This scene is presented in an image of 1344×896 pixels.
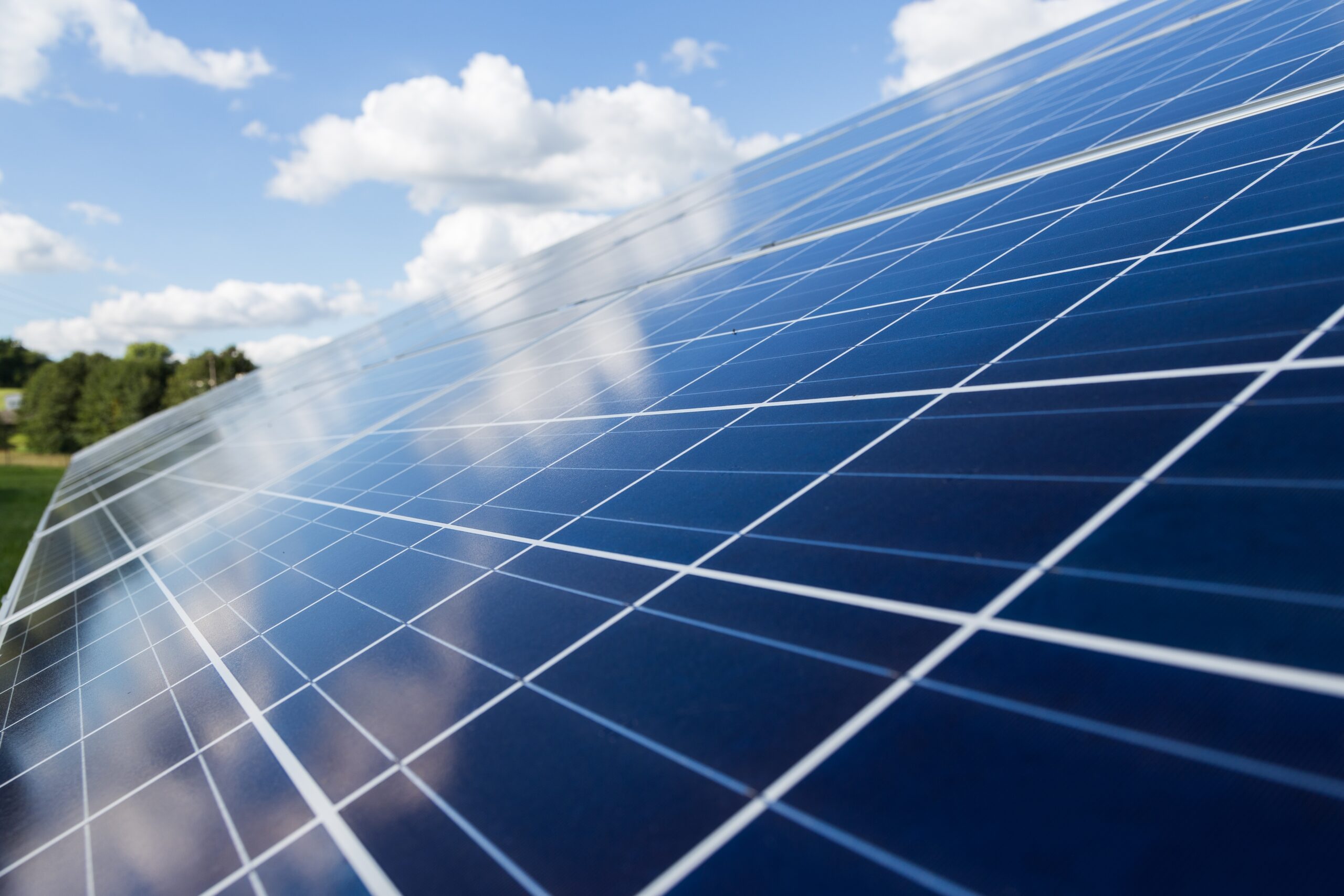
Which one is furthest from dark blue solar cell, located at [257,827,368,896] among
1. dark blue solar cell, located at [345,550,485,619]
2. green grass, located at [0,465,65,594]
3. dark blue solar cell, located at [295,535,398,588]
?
green grass, located at [0,465,65,594]

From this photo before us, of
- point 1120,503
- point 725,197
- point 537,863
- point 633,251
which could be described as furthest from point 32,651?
point 725,197

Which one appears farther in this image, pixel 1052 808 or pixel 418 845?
pixel 418 845

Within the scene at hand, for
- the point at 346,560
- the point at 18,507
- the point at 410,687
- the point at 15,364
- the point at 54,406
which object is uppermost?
the point at 15,364

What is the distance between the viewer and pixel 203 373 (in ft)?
383

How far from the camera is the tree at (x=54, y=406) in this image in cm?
9388

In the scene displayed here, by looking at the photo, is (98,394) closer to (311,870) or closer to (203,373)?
(203,373)

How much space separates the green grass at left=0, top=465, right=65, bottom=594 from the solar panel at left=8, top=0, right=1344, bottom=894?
21.2 meters

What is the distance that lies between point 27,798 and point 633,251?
717 inches

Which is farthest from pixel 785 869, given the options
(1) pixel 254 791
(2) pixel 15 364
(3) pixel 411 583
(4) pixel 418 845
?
(2) pixel 15 364

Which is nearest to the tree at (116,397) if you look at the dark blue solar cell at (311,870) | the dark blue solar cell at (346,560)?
the dark blue solar cell at (346,560)

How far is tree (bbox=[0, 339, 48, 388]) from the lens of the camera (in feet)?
473

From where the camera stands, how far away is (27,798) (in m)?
4.33

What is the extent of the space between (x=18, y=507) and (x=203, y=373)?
82.1 meters

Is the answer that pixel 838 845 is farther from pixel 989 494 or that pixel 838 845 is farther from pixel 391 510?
pixel 391 510
